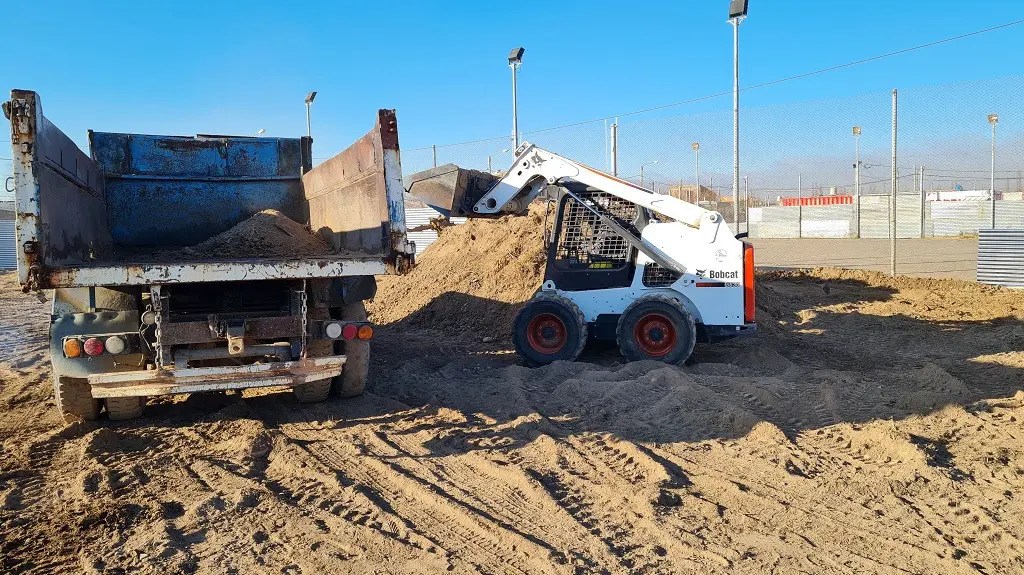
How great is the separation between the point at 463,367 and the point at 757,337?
399 cm

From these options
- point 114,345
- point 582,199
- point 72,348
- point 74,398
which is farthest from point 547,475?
point 582,199

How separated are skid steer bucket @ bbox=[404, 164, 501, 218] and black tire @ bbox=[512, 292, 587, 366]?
1.23m

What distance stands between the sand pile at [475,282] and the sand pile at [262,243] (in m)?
3.82

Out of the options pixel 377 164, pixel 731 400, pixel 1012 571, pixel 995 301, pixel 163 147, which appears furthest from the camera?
pixel 995 301

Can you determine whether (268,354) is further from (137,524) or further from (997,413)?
(997,413)

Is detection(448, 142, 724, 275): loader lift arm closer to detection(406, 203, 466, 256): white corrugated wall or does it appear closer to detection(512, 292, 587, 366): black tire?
detection(512, 292, 587, 366): black tire

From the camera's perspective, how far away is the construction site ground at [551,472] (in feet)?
11.9

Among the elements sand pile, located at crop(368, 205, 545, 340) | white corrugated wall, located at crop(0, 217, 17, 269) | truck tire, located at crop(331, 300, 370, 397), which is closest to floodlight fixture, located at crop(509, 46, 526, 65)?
sand pile, located at crop(368, 205, 545, 340)

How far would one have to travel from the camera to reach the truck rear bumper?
17.0 ft

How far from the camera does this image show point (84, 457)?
514cm

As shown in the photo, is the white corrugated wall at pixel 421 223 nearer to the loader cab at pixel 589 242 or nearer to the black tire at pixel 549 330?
the loader cab at pixel 589 242

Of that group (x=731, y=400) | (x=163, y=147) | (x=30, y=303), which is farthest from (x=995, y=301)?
(x=30, y=303)

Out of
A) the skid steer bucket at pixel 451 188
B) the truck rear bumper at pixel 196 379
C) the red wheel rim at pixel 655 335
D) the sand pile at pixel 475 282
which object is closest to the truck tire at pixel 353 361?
the truck rear bumper at pixel 196 379

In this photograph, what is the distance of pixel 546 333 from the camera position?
8211 millimetres
